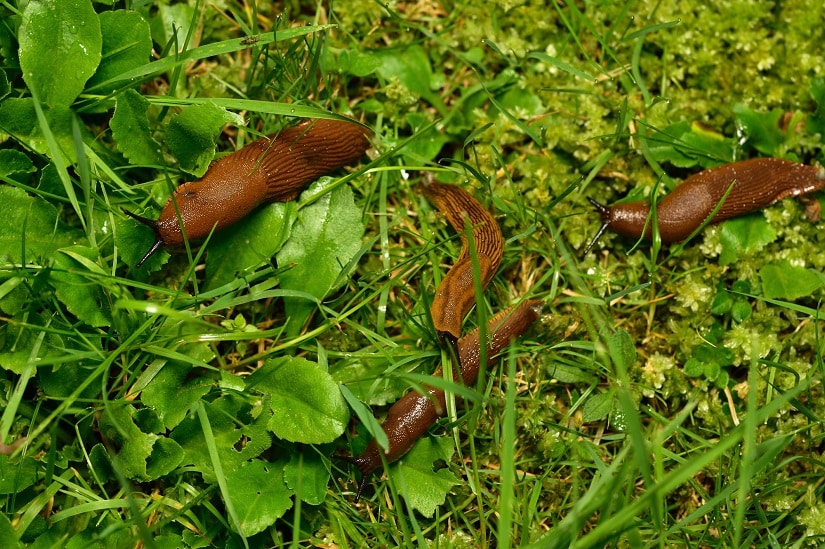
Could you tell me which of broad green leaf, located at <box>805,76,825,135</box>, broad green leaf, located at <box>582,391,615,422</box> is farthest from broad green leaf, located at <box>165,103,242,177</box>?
broad green leaf, located at <box>805,76,825,135</box>

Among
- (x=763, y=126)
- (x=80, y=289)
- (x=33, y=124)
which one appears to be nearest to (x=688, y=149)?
(x=763, y=126)

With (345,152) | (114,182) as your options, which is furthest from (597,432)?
(114,182)

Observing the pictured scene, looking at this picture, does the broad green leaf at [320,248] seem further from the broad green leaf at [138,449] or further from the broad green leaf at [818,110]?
the broad green leaf at [818,110]

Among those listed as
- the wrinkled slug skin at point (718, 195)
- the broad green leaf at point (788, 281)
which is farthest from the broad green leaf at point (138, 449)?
the broad green leaf at point (788, 281)

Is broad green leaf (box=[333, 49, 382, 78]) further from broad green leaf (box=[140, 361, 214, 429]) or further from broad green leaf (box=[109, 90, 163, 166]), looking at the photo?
broad green leaf (box=[140, 361, 214, 429])

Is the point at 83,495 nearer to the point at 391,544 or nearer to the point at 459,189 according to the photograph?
the point at 391,544
